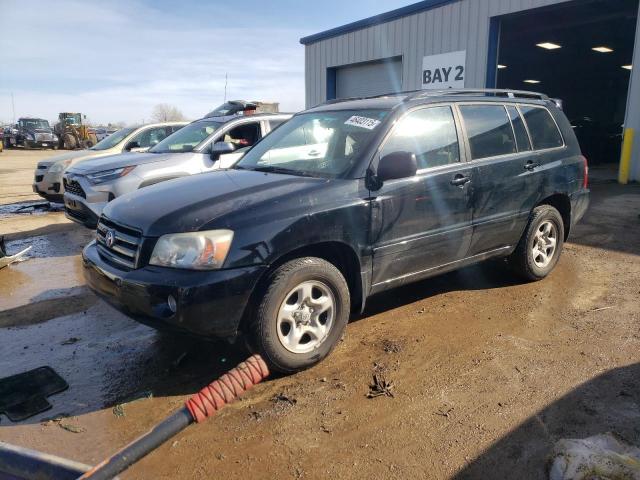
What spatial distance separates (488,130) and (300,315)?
2482mm

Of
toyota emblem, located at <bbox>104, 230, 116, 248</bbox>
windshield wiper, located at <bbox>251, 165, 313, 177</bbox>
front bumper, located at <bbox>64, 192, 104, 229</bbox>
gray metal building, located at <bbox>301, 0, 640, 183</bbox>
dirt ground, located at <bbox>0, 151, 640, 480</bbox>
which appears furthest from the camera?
gray metal building, located at <bbox>301, 0, 640, 183</bbox>

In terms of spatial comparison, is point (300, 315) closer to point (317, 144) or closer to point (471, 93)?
point (317, 144)

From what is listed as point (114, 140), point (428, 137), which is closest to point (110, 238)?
point (428, 137)

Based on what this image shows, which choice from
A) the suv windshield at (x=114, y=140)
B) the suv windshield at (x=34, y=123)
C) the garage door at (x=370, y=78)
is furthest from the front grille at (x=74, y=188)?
the suv windshield at (x=34, y=123)

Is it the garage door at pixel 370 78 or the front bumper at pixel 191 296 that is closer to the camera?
the front bumper at pixel 191 296

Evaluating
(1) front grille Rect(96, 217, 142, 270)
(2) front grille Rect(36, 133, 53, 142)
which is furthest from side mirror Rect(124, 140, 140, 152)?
(2) front grille Rect(36, 133, 53, 142)

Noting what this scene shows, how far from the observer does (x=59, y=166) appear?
9.38 m

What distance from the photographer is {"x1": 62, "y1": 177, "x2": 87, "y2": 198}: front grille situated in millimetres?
6809

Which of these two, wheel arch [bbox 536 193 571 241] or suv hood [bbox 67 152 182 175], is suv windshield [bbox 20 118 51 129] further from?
wheel arch [bbox 536 193 571 241]

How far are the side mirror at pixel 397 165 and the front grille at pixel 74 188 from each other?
4737 mm

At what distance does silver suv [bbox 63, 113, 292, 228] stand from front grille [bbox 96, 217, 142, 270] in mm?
2787

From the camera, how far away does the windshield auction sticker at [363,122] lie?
12.8 feet

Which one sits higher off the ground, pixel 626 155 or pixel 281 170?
pixel 281 170

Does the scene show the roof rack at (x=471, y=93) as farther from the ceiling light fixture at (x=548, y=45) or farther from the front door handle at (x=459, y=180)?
the ceiling light fixture at (x=548, y=45)
